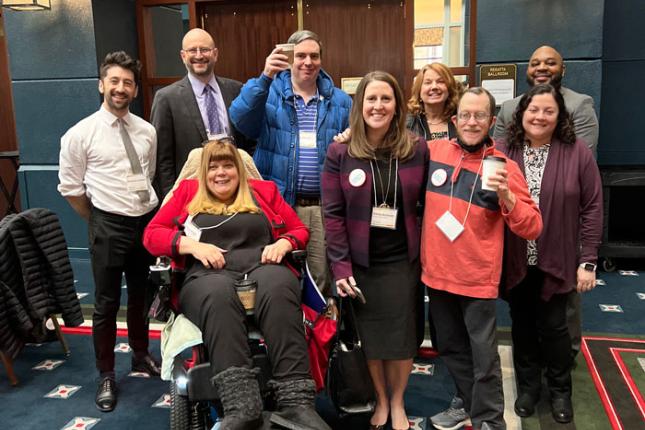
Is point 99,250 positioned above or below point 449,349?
above

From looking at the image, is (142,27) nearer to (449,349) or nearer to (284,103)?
(284,103)

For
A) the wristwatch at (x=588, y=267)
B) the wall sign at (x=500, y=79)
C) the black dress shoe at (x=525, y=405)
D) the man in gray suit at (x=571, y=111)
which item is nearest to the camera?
the wristwatch at (x=588, y=267)

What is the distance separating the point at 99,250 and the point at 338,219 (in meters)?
1.21

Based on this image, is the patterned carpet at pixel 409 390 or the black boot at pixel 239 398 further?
the patterned carpet at pixel 409 390

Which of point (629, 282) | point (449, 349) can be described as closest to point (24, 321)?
point (449, 349)

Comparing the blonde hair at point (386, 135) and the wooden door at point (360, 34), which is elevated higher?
the wooden door at point (360, 34)

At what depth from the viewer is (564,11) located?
13.9ft

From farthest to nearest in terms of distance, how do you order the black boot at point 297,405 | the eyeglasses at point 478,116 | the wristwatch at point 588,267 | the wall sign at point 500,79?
the wall sign at point 500,79, the wristwatch at point 588,267, the eyeglasses at point 478,116, the black boot at point 297,405

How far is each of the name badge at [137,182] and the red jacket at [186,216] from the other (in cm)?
25

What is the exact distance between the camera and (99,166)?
2.72 meters

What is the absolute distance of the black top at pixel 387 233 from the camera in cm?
224

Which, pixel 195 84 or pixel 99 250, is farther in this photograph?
pixel 195 84

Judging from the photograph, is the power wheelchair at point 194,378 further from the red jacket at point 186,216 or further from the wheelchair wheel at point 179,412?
the red jacket at point 186,216

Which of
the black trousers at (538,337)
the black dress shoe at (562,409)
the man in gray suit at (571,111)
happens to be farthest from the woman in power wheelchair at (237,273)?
the man in gray suit at (571,111)
